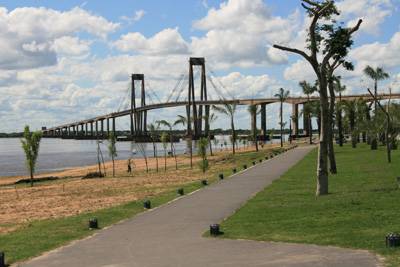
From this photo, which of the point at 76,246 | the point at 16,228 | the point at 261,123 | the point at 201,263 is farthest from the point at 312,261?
the point at 261,123

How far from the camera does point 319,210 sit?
45.8 feet

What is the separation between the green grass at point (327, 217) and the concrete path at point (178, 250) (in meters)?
0.46

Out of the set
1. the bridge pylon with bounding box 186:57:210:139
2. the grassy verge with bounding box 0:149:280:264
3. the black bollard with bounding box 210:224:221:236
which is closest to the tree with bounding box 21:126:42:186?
the grassy verge with bounding box 0:149:280:264

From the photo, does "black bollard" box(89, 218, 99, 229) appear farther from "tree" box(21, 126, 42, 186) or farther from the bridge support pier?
the bridge support pier

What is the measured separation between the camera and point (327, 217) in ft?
42.0

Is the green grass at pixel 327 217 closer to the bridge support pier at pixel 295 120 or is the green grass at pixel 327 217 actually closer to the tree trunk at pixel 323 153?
the tree trunk at pixel 323 153

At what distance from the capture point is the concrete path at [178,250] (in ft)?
30.2

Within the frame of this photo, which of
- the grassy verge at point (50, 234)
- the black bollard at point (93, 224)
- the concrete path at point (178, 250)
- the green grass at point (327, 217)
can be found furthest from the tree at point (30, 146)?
the black bollard at point (93, 224)

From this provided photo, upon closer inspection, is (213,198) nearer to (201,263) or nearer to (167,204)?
(167,204)

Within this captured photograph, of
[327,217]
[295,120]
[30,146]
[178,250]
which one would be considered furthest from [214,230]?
[295,120]

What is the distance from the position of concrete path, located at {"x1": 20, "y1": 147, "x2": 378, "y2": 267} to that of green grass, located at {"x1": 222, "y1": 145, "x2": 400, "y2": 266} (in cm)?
46

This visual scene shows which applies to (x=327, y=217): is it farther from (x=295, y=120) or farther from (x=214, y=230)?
(x=295, y=120)

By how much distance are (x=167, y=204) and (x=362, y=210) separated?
6.22m

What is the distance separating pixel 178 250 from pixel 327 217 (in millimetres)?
3878
